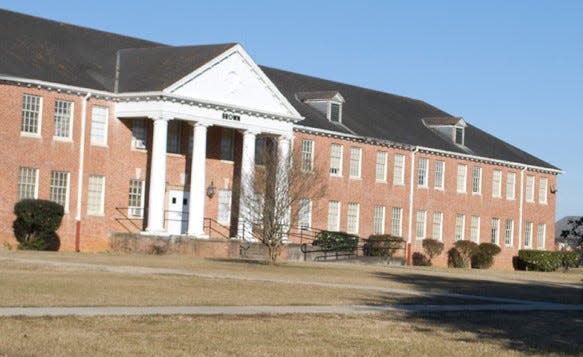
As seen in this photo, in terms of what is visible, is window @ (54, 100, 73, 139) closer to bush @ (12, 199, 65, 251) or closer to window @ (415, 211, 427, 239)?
bush @ (12, 199, 65, 251)

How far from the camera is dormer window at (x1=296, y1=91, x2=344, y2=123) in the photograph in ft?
198

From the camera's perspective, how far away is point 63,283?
26.5m

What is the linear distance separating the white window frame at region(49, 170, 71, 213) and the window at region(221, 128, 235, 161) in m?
8.83

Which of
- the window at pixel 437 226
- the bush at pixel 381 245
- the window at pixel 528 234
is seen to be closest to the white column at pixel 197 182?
the bush at pixel 381 245

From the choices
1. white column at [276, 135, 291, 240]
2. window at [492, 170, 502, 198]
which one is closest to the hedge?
window at [492, 170, 502, 198]

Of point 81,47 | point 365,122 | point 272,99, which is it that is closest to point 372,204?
point 365,122

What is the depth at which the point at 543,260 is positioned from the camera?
230 ft

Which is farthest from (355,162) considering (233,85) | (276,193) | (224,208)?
(276,193)

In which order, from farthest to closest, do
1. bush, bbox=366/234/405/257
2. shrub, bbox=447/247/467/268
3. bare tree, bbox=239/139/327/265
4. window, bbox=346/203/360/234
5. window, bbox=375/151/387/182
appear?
1. shrub, bbox=447/247/467/268
2. window, bbox=375/151/387/182
3. window, bbox=346/203/360/234
4. bush, bbox=366/234/405/257
5. bare tree, bbox=239/139/327/265

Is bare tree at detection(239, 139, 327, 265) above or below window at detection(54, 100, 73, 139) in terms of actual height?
below

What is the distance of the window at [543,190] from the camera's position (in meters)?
75.8

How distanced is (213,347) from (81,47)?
1447 inches

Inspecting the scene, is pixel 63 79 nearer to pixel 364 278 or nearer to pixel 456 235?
pixel 364 278

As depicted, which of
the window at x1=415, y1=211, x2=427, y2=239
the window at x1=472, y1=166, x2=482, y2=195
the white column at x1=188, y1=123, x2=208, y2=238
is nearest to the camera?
the white column at x1=188, y1=123, x2=208, y2=238
